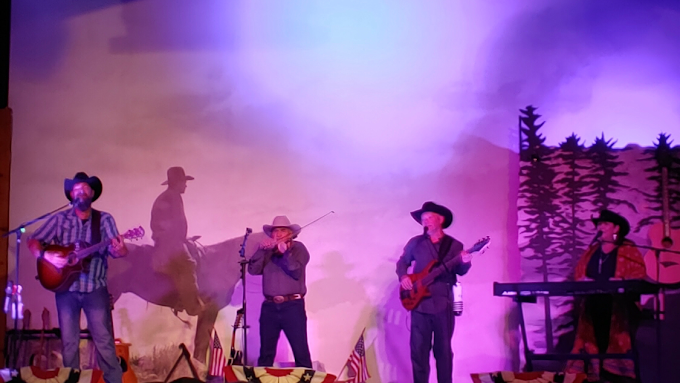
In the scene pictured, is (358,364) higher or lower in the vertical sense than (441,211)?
lower

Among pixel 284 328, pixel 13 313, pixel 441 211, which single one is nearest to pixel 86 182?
pixel 13 313

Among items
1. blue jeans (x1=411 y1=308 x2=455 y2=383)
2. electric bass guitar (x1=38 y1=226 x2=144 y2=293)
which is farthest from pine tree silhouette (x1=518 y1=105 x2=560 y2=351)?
electric bass guitar (x1=38 y1=226 x2=144 y2=293)

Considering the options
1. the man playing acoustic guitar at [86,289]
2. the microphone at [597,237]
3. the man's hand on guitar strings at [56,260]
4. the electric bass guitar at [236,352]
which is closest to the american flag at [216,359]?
the electric bass guitar at [236,352]

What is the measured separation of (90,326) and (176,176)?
1.89m

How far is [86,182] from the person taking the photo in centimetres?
670

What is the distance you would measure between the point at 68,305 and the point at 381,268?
3027mm

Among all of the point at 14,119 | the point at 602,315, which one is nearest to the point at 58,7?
the point at 14,119

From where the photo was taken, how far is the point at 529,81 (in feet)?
23.5

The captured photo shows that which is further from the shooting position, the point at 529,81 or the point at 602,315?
the point at 529,81

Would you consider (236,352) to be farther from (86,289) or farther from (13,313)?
(13,313)

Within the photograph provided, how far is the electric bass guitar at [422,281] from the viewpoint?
6.11 metres

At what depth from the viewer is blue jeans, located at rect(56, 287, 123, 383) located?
20.3ft

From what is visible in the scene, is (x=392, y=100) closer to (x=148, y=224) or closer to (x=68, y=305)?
(x=148, y=224)

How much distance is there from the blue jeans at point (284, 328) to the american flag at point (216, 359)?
65 centimetres
